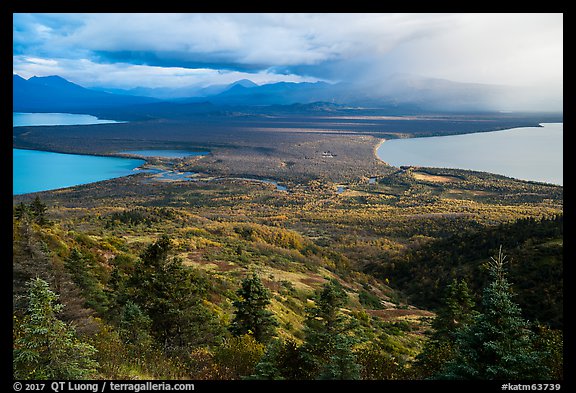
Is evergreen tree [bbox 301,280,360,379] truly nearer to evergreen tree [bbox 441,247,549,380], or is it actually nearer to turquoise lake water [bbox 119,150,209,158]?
evergreen tree [bbox 441,247,549,380]

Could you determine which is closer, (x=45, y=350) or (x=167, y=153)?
(x=45, y=350)

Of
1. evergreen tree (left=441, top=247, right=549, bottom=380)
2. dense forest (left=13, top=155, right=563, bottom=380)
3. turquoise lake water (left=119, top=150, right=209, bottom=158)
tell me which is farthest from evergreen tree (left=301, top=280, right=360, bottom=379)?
turquoise lake water (left=119, top=150, right=209, bottom=158)

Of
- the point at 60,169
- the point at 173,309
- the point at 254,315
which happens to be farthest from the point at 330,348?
the point at 60,169

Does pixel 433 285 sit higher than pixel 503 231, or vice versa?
pixel 503 231

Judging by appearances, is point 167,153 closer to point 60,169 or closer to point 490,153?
point 60,169

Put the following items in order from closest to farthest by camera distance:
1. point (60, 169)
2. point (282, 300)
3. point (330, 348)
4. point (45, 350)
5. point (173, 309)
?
point (45, 350) < point (330, 348) < point (173, 309) < point (282, 300) < point (60, 169)

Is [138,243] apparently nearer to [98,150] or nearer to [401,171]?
[401,171]
